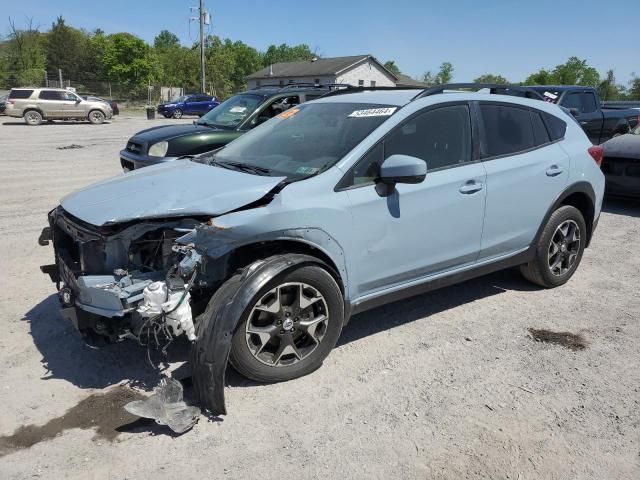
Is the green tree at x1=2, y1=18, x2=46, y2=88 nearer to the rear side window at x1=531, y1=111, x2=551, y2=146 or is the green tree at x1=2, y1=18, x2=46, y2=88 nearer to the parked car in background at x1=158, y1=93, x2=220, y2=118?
the parked car in background at x1=158, y1=93, x2=220, y2=118

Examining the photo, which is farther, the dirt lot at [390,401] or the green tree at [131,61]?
the green tree at [131,61]

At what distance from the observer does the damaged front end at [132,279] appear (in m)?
2.98

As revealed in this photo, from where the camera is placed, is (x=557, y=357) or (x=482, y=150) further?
(x=482, y=150)

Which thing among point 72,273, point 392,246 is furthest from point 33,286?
point 392,246

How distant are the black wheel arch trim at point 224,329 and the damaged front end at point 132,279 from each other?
18 cm

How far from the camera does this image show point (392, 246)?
365 cm

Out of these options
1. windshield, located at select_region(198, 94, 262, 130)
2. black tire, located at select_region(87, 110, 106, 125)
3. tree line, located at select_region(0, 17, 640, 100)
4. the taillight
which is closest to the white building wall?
tree line, located at select_region(0, 17, 640, 100)

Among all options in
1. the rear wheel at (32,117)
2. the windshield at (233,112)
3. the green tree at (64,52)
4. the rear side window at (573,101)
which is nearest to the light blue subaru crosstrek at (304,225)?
the windshield at (233,112)

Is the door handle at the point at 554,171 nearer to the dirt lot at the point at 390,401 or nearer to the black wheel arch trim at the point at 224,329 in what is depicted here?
the dirt lot at the point at 390,401

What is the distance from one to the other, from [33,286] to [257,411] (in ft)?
9.70

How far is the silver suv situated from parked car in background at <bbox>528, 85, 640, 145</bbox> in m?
22.5

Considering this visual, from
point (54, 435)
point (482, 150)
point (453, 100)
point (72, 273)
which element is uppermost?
point (453, 100)

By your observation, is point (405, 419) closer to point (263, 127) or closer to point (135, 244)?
point (135, 244)

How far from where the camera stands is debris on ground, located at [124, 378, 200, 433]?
9.55 feet
